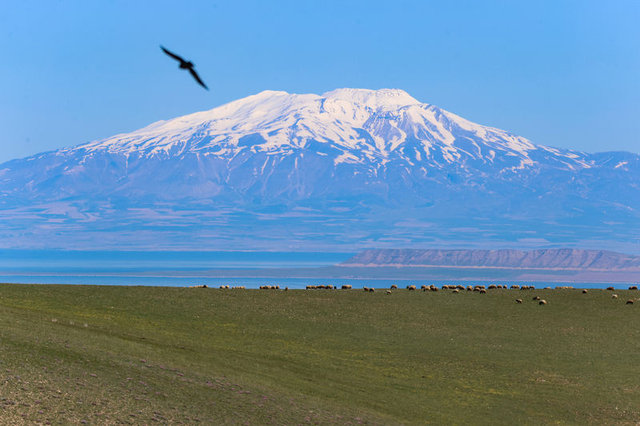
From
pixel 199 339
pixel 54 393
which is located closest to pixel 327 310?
pixel 199 339

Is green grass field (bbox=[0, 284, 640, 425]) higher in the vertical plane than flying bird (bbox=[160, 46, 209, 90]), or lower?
lower

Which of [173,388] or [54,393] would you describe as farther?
[173,388]

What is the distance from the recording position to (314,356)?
49625 millimetres

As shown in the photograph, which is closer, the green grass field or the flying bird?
the flying bird

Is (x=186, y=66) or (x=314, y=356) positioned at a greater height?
(x=186, y=66)

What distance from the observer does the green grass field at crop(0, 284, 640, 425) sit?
113 feet

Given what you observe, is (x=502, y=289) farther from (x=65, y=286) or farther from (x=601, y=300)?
(x=65, y=286)

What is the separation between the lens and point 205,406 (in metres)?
34.5

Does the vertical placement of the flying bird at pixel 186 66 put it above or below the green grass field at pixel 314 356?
above

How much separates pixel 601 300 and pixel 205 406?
1745 inches

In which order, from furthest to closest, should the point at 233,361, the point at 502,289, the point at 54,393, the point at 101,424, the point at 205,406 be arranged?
1. the point at 502,289
2. the point at 233,361
3. the point at 205,406
4. the point at 54,393
5. the point at 101,424

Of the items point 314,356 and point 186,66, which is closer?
point 186,66

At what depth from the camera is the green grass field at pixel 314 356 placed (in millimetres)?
34406

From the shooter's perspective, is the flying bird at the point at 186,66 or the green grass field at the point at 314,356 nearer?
the flying bird at the point at 186,66
